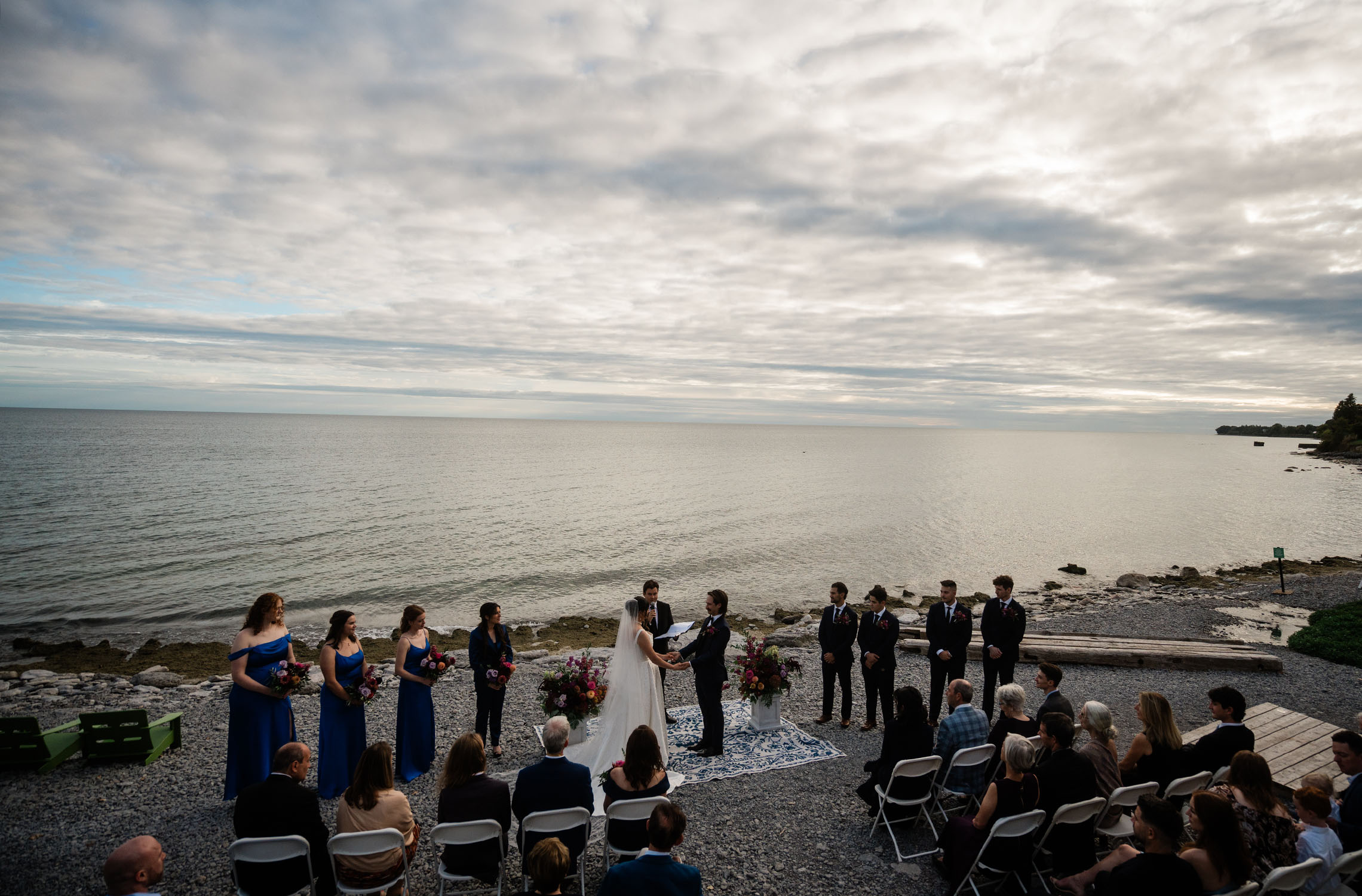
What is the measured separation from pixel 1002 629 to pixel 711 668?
15.9ft

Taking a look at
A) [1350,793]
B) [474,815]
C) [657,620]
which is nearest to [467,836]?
[474,815]

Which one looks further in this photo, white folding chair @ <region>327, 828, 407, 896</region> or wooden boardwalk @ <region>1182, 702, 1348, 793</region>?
wooden boardwalk @ <region>1182, 702, 1348, 793</region>

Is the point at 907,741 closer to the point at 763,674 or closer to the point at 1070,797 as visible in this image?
the point at 1070,797

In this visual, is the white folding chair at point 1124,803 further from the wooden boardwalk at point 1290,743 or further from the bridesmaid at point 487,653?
the bridesmaid at point 487,653

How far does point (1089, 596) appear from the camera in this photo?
28594mm

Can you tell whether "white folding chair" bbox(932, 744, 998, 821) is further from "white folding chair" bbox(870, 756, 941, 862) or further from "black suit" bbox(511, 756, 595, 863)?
"black suit" bbox(511, 756, 595, 863)

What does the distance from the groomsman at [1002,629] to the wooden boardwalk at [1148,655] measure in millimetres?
3236

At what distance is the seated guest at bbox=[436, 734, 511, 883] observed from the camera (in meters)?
5.57

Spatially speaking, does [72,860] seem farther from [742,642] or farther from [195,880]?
[742,642]

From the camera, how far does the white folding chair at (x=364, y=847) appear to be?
204 inches

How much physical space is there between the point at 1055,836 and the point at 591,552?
2959cm

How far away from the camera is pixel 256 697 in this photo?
763 cm

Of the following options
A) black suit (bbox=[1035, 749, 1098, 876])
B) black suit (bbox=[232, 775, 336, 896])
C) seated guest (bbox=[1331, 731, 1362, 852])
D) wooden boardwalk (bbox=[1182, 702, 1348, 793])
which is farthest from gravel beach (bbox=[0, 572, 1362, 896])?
seated guest (bbox=[1331, 731, 1362, 852])

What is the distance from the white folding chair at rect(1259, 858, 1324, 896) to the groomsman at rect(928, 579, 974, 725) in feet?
17.2
